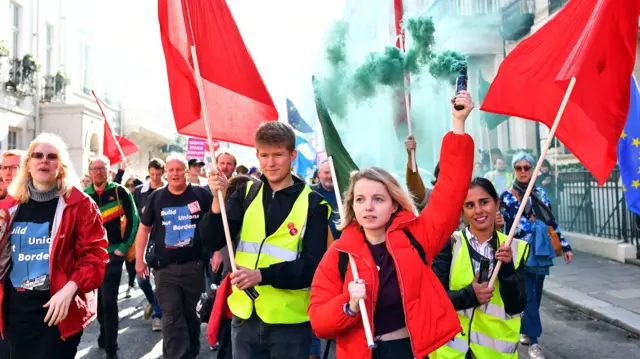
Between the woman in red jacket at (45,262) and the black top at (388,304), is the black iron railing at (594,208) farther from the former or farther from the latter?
the woman in red jacket at (45,262)

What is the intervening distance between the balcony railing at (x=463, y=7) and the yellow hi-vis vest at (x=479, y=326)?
57.7ft

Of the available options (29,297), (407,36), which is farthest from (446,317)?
(407,36)

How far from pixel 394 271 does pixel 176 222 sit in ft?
10.1

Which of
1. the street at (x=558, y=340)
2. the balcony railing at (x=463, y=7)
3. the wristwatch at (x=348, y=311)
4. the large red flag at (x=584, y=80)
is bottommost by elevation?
the street at (x=558, y=340)

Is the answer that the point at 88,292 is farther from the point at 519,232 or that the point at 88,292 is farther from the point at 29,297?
the point at 519,232

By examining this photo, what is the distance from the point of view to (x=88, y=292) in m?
3.34

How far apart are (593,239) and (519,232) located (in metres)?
6.91

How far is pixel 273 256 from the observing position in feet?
10.2

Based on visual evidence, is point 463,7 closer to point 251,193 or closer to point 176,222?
point 176,222

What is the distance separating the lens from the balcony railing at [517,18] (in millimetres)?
17141

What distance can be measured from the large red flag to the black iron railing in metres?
7.87

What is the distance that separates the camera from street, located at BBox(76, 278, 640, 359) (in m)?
5.43

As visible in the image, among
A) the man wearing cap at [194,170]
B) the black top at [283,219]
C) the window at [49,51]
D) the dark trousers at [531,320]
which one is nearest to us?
the black top at [283,219]

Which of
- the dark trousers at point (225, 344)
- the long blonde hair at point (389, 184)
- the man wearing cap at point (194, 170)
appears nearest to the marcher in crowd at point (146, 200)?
the man wearing cap at point (194, 170)
